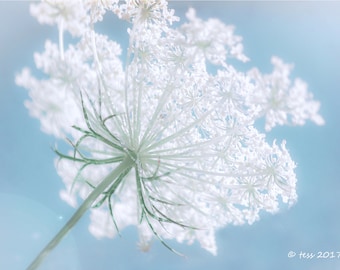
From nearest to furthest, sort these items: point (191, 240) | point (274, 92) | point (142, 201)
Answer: point (274, 92)
point (142, 201)
point (191, 240)

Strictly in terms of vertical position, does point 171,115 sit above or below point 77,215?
above

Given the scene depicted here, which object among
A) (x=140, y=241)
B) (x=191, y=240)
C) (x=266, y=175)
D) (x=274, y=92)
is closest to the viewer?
(x=274, y=92)

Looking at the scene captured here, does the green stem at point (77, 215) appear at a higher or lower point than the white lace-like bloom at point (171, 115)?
lower

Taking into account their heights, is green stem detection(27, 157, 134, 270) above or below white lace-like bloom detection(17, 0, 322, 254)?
below

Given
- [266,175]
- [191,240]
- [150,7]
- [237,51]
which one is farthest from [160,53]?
[191,240]

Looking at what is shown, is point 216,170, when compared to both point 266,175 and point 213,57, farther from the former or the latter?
point 213,57

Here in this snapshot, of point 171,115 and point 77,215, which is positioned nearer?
point 77,215

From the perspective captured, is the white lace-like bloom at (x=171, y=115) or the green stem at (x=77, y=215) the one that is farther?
the white lace-like bloom at (x=171, y=115)

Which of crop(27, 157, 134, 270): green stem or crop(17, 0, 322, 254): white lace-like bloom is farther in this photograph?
crop(17, 0, 322, 254): white lace-like bloom
